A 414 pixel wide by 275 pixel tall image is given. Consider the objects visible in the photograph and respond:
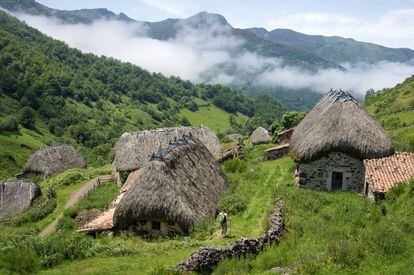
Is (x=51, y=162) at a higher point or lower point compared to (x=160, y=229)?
lower

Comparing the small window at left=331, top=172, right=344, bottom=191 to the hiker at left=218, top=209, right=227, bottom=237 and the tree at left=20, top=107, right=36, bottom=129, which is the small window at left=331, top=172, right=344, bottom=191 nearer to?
the hiker at left=218, top=209, right=227, bottom=237

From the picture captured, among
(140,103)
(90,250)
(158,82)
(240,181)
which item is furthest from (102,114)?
(90,250)

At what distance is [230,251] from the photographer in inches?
568

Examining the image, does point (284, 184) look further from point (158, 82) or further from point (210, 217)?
point (158, 82)

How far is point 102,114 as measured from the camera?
123 meters

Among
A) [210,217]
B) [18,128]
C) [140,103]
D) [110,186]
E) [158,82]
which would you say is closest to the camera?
[210,217]

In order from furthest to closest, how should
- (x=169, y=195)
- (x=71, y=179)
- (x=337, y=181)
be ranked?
(x=71, y=179) < (x=337, y=181) < (x=169, y=195)

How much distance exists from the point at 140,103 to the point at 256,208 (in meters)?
133

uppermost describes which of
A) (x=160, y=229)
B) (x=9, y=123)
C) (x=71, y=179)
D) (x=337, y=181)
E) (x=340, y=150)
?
(x=340, y=150)

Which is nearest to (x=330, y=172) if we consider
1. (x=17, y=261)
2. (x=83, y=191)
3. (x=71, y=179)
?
(x=17, y=261)

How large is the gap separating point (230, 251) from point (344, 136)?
11.0 meters

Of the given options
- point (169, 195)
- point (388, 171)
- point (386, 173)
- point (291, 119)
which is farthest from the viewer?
point (291, 119)

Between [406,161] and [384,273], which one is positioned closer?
[384,273]

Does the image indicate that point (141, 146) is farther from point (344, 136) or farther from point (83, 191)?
point (344, 136)
